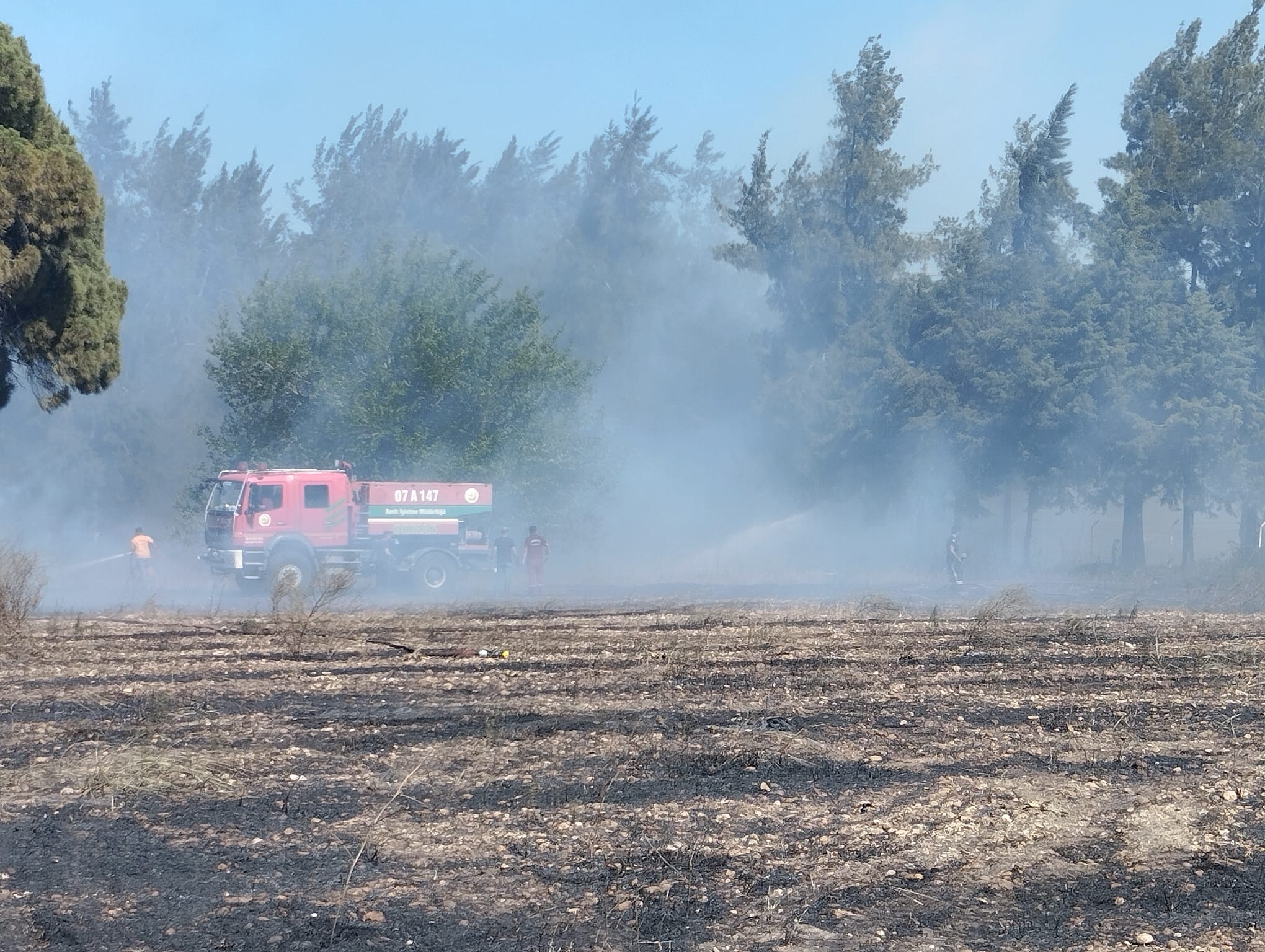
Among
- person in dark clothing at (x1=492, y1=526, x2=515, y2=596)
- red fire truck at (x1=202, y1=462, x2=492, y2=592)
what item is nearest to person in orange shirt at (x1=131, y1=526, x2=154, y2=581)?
red fire truck at (x1=202, y1=462, x2=492, y2=592)

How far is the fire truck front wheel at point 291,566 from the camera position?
24.8 metres

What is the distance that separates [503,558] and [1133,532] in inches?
757

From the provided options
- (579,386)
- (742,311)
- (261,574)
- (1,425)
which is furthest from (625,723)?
(742,311)

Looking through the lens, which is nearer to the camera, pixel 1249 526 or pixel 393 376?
pixel 393 376

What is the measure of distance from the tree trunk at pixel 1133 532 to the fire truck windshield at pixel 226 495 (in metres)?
24.8

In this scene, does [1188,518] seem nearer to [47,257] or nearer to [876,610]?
[876,610]

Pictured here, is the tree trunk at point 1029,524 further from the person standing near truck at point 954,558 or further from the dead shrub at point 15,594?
the dead shrub at point 15,594

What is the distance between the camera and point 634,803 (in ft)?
20.3

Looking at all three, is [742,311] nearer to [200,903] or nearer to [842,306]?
[842,306]

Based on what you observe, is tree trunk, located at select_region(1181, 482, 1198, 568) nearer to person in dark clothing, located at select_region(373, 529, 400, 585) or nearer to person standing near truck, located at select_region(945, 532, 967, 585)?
person standing near truck, located at select_region(945, 532, 967, 585)

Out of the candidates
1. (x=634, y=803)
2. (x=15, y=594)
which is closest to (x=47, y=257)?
(x=15, y=594)

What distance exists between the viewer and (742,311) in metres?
62.5

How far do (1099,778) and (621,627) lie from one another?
27.9 feet

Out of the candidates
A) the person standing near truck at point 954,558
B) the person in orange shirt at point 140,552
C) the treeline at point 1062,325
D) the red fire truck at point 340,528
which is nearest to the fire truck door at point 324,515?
the red fire truck at point 340,528
